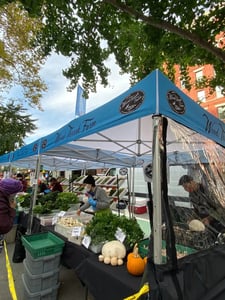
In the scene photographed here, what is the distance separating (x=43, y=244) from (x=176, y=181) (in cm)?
185

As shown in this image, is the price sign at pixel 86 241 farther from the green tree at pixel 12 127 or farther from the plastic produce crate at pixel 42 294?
the green tree at pixel 12 127

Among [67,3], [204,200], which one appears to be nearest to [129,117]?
[204,200]

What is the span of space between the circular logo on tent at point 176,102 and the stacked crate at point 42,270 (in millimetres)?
2145

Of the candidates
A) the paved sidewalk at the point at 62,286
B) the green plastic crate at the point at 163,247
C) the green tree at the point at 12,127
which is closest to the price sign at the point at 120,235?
the green plastic crate at the point at 163,247

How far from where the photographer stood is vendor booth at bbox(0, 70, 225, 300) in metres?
1.37

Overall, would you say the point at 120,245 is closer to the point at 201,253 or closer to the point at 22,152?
the point at 201,253

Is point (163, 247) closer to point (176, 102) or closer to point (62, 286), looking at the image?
point (176, 102)

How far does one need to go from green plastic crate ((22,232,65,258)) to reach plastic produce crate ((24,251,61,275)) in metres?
0.05

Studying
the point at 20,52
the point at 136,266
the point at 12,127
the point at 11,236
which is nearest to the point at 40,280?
the point at 136,266

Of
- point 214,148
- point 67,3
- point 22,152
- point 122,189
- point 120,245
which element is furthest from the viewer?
point 122,189

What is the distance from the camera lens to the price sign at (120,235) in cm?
221

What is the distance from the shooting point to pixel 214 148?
2.24 m

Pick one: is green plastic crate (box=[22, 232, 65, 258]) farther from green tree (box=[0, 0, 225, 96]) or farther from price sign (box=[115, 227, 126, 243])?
green tree (box=[0, 0, 225, 96])

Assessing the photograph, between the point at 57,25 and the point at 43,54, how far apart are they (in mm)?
A: 982
